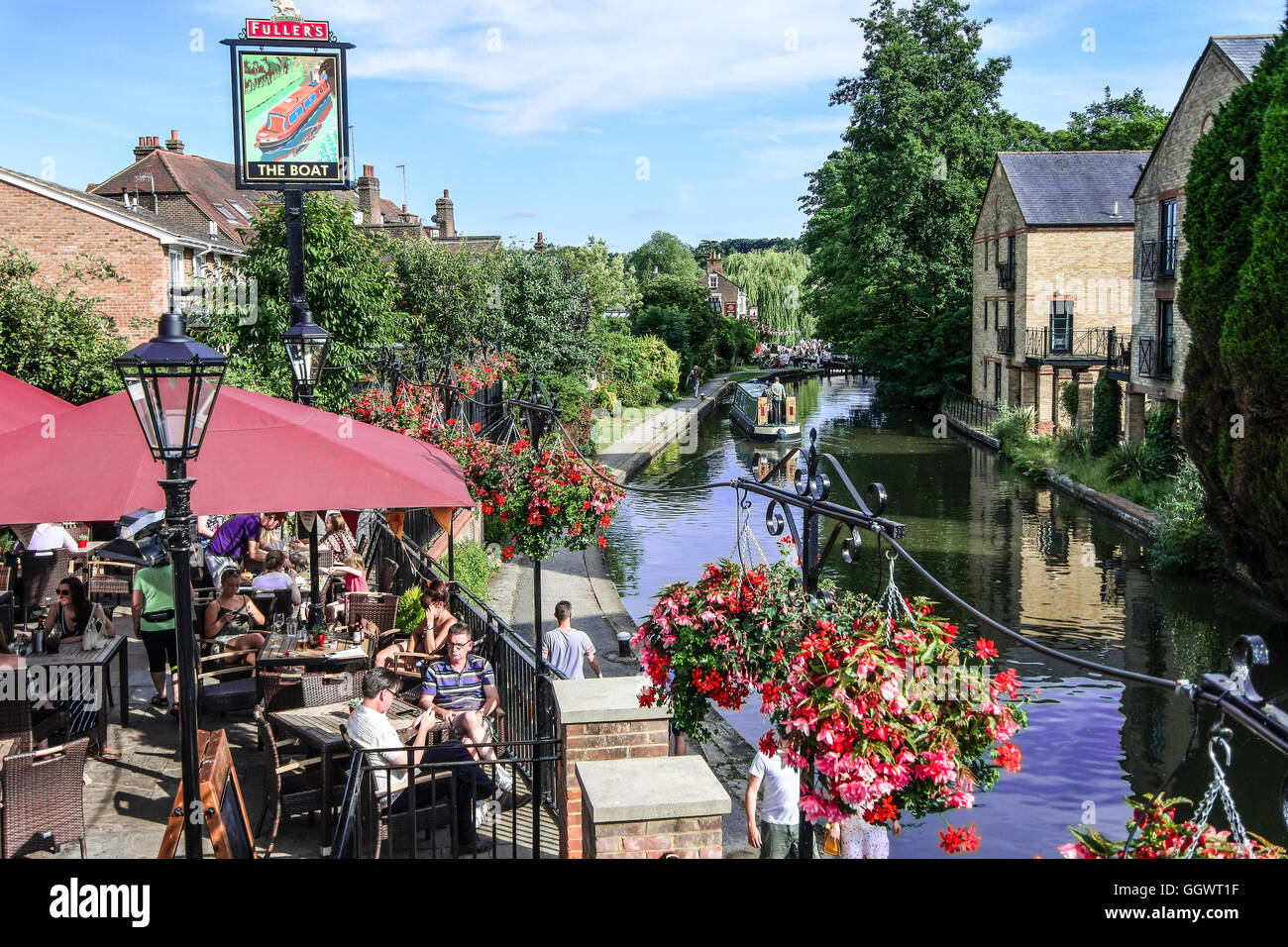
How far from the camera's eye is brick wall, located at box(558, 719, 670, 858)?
21.0ft

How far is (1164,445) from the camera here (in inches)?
1125

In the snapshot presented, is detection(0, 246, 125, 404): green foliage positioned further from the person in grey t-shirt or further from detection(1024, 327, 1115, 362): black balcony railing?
detection(1024, 327, 1115, 362): black balcony railing

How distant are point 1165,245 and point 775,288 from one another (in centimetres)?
7606

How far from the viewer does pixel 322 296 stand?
53.0ft

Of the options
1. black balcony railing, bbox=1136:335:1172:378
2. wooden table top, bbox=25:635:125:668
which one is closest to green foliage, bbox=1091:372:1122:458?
black balcony railing, bbox=1136:335:1172:378

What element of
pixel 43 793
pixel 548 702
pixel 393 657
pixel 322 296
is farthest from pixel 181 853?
pixel 322 296

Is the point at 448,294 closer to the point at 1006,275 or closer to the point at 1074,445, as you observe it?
the point at 1074,445

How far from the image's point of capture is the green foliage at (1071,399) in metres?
38.9

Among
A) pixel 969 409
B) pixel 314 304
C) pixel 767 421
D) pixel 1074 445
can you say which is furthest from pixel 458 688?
pixel 969 409

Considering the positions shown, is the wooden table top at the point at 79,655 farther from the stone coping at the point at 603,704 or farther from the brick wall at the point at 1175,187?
the brick wall at the point at 1175,187

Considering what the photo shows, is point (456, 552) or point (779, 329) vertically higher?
point (779, 329)

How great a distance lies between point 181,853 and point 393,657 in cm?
301

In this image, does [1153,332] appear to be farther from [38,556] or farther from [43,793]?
[43,793]

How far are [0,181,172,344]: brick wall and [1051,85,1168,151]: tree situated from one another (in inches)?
1612
